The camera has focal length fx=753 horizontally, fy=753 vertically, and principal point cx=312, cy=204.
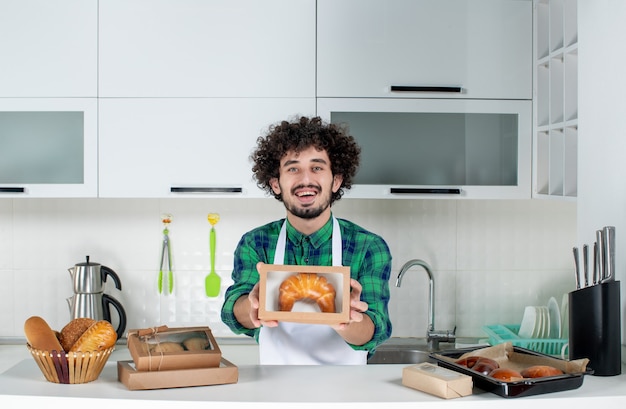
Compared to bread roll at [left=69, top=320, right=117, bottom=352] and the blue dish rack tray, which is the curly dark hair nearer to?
bread roll at [left=69, top=320, right=117, bottom=352]

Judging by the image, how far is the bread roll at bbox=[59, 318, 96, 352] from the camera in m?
1.48

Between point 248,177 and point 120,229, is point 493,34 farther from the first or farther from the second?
point 120,229

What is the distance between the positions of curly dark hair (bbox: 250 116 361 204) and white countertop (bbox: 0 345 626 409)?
0.69 meters

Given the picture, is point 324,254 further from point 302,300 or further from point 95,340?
point 95,340

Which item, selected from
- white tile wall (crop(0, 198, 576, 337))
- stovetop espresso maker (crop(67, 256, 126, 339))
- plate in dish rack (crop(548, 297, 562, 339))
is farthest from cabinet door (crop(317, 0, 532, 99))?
stovetop espresso maker (crop(67, 256, 126, 339))

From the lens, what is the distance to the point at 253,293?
1.58 m

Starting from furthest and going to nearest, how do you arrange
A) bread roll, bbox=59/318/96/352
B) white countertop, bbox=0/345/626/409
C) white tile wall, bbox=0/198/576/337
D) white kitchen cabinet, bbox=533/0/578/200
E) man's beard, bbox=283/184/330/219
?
white tile wall, bbox=0/198/576/337 → white kitchen cabinet, bbox=533/0/578/200 → man's beard, bbox=283/184/330/219 → bread roll, bbox=59/318/96/352 → white countertop, bbox=0/345/626/409

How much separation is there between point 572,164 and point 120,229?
1682 millimetres

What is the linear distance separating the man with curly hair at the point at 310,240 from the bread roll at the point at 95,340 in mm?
539

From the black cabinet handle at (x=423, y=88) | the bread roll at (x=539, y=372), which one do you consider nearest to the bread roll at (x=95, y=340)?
the bread roll at (x=539, y=372)

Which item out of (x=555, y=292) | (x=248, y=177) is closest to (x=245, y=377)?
(x=248, y=177)

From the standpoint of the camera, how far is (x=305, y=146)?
6.67 ft

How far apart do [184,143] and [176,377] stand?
4.03ft

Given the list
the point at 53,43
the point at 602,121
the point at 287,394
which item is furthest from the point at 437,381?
the point at 53,43
